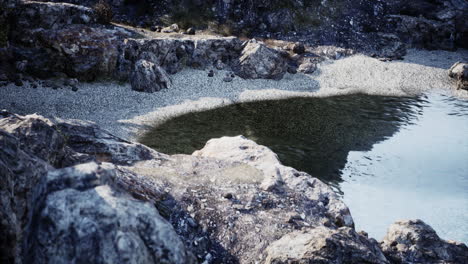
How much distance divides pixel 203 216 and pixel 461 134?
79.9ft

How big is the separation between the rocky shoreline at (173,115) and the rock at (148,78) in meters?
0.12

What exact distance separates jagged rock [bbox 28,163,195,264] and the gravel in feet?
59.5

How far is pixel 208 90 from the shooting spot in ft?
108

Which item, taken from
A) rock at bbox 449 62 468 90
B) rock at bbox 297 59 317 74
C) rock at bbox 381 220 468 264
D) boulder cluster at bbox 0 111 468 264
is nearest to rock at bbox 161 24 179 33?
rock at bbox 297 59 317 74

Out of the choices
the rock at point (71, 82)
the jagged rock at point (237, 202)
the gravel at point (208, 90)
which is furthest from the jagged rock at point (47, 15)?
the jagged rock at point (237, 202)

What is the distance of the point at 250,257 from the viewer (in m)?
9.92

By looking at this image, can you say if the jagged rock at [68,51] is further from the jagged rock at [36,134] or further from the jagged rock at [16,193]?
the jagged rock at [16,193]

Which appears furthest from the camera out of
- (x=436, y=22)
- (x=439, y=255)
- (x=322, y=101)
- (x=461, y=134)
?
(x=436, y=22)

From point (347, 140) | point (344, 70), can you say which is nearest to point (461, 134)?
point (347, 140)

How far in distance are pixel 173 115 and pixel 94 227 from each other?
2283cm

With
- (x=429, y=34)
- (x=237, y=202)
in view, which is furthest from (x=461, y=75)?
(x=237, y=202)

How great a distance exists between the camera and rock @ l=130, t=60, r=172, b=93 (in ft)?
102

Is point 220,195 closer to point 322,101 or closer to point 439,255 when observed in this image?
point 439,255

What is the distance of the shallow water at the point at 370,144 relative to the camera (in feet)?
62.2
